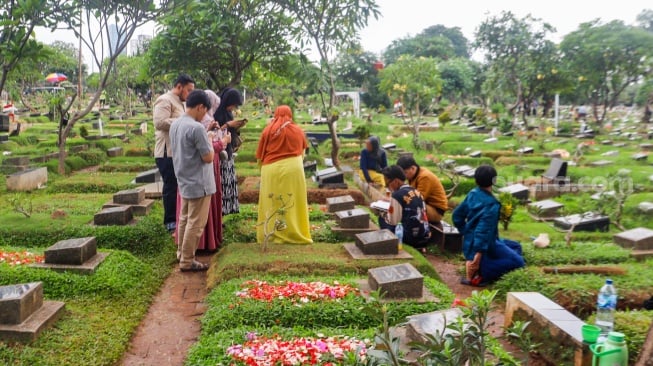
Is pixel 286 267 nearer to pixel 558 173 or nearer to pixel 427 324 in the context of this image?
pixel 427 324

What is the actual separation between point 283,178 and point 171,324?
91.5 inches

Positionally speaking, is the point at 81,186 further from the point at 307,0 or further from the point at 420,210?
the point at 420,210

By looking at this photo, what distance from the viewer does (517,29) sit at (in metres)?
26.1

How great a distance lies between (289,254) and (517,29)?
922 inches

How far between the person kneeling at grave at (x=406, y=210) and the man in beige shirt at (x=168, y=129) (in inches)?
103

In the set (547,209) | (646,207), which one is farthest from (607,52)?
(547,209)

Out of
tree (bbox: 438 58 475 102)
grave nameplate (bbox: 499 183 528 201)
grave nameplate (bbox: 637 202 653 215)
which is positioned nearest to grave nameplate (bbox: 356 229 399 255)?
grave nameplate (bbox: 499 183 528 201)

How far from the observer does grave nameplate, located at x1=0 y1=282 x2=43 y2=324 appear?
13.2ft

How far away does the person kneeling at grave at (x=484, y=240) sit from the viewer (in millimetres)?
5816

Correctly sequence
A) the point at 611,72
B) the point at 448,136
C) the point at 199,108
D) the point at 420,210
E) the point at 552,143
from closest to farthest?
the point at 199,108, the point at 420,210, the point at 552,143, the point at 448,136, the point at 611,72

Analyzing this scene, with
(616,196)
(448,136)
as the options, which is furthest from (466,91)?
(616,196)

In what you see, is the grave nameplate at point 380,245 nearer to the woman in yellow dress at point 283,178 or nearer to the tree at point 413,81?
the woman in yellow dress at point 283,178

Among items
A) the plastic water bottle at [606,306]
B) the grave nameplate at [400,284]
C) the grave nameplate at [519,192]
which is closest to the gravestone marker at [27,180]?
the grave nameplate at [400,284]

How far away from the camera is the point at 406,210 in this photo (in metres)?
6.79
